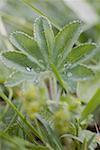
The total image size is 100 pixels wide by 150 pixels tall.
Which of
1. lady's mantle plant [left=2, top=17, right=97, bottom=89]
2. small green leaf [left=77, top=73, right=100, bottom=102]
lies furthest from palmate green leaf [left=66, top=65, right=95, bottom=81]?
small green leaf [left=77, top=73, right=100, bottom=102]

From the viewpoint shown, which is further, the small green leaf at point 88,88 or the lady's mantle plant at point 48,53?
the small green leaf at point 88,88

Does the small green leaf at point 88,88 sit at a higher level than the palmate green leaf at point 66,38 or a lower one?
higher

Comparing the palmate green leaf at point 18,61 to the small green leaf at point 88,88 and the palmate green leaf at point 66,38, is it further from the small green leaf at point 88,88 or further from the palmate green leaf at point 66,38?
the small green leaf at point 88,88

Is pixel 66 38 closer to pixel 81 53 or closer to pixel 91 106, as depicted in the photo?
pixel 81 53

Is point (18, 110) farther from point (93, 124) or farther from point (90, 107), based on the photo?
point (93, 124)

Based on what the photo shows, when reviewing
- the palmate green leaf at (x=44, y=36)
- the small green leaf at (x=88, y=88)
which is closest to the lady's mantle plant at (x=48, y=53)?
the palmate green leaf at (x=44, y=36)

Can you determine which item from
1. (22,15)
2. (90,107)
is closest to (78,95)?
(90,107)
